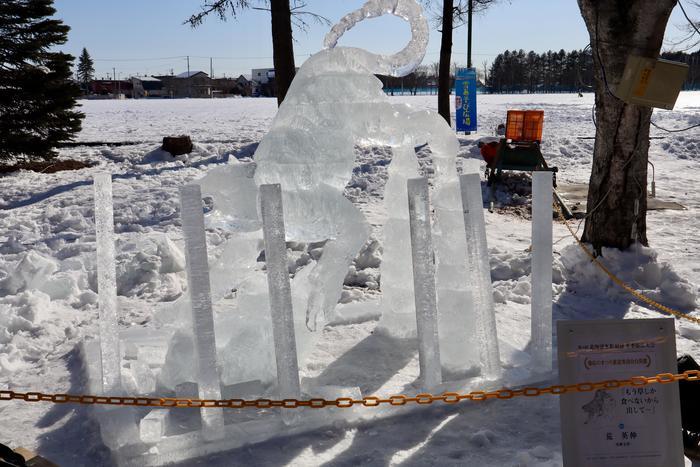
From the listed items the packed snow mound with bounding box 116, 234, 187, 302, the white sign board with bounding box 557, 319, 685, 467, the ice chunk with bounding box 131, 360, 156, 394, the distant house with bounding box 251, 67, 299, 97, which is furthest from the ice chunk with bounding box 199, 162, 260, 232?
the distant house with bounding box 251, 67, 299, 97

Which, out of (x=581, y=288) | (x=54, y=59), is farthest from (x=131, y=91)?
(x=581, y=288)

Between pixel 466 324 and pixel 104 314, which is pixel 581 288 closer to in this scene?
pixel 466 324

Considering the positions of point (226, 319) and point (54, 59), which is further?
point (54, 59)

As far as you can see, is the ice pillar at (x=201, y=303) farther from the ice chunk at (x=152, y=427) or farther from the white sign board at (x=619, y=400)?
the white sign board at (x=619, y=400)

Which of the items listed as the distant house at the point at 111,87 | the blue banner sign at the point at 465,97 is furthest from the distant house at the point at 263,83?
the blue banner sign at the point at 465,97

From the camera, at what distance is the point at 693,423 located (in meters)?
3.00

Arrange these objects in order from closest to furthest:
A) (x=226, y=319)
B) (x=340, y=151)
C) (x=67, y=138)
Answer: (x=340, y=151) < (x=226, y=319) < (x=67, y=138)

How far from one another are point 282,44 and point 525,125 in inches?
155

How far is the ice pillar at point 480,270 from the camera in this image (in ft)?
11.7

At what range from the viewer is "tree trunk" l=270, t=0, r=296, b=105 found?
32.7 feet

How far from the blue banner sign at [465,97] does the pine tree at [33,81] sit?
30.2 ft

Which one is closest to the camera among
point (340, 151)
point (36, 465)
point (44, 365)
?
point (36, 465)

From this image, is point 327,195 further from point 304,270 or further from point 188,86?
point 188,86

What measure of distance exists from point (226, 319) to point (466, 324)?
138 centimetres
